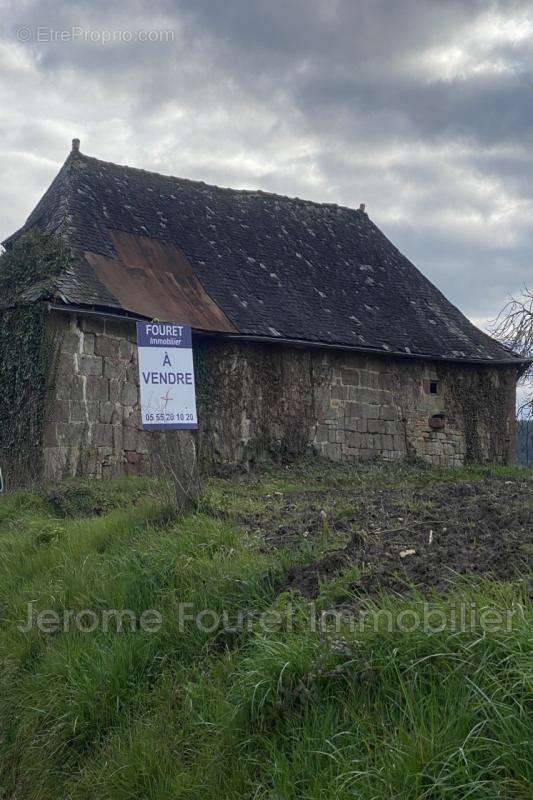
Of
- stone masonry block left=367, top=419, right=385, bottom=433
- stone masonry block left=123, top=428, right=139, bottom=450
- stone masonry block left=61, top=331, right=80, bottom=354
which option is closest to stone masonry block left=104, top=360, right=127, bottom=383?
stone masonry block left=61, top=331, right=80, bottom=354

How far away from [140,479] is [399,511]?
558cm

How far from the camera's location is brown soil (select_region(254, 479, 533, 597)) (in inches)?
187

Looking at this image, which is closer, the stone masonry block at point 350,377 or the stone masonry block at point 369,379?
the stone masonry block at point 350,377

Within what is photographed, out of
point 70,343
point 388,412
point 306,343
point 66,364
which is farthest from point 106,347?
point 388,412

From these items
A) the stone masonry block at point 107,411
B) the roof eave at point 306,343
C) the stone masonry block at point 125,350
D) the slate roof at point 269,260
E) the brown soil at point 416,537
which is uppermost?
the slate roof at point 269,260

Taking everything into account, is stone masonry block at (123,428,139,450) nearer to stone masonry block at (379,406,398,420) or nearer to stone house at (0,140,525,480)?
stone house at (0,140,525,480)

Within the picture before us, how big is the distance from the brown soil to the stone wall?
2153 millimetres

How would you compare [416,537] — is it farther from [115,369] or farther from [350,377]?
[350,377]

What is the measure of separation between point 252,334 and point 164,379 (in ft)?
9.38

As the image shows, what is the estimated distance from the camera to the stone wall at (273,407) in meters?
12.9

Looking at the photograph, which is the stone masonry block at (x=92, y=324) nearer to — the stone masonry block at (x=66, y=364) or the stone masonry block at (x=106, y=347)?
the stone masonry block at (x=106, y=347)

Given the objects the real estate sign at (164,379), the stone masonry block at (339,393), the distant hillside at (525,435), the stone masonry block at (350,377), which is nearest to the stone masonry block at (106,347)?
the real estate sign at (164,379)

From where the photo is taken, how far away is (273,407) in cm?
1579

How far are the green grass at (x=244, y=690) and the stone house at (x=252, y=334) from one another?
6.69m
